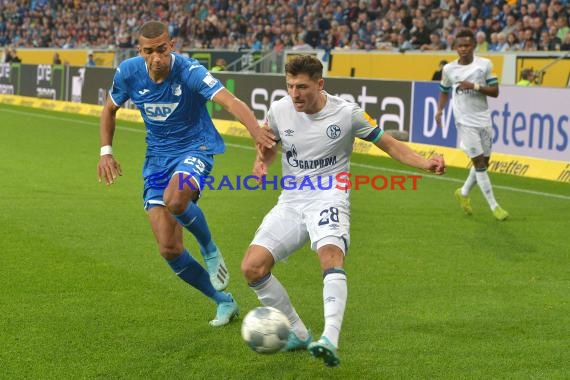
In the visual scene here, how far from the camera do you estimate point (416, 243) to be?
10141 mm

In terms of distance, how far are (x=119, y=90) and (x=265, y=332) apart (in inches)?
104

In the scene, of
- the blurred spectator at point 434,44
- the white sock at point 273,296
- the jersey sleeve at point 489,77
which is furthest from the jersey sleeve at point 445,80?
the blurred spectator at point 434,44

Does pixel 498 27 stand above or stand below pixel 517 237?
above

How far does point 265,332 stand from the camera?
5.52 m

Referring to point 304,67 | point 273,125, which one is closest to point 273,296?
point 273,125

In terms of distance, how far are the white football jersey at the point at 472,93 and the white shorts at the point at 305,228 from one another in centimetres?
634

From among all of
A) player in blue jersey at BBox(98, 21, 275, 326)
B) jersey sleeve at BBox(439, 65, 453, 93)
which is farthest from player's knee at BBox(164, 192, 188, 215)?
jersey sleeve at BBox(439, 65, 453, 93)

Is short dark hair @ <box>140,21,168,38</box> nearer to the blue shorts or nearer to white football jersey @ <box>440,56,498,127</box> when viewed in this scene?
the blue shorts

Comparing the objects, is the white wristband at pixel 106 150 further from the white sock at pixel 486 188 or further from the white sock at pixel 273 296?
the white sock at pixel 486 188

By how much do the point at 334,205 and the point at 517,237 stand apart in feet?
16.6

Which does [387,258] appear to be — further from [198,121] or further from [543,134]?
[543,134]

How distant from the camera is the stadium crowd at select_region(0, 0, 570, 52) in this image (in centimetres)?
2305

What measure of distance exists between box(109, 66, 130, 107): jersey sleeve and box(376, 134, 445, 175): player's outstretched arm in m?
2.14

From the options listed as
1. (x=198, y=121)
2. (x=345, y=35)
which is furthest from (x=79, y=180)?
(x=345, y=35)
